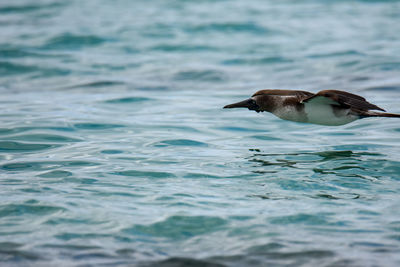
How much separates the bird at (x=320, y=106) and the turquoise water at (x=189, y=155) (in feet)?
1.64

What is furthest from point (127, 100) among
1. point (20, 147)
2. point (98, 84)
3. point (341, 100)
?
point (341, 100)

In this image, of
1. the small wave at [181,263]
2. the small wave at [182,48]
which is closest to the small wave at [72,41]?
the small wave at [182,48]

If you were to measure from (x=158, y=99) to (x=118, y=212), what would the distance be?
6994 mm

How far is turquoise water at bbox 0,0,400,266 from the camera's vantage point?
18.1 feet

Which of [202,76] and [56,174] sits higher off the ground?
[202,76]

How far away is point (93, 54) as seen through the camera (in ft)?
60.3

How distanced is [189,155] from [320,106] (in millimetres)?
1893

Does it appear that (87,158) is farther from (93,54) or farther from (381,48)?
(381,48)

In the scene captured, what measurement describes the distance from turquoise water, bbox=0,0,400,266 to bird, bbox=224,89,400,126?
501 millimetres

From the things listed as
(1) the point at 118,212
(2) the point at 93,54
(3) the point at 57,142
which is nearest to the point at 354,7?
(2) the point at 93,54

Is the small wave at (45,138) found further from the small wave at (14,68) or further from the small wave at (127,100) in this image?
the small wave at (14,68)

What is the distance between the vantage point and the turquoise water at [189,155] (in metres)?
5.53

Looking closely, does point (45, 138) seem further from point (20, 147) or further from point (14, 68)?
point (14, 68)

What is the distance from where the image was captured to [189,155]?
859 cm
